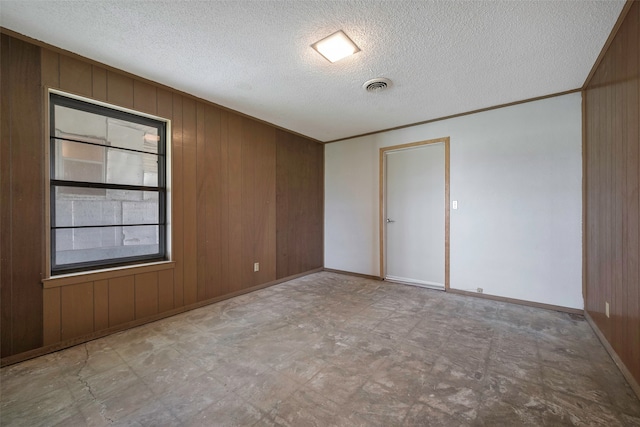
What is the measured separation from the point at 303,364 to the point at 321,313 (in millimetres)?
959

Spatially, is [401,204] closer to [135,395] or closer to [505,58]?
[505,58]

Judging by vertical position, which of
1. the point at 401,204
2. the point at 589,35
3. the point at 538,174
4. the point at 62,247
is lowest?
the point at 62,247

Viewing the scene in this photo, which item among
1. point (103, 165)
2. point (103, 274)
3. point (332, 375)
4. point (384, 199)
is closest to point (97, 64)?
point (103, 165)

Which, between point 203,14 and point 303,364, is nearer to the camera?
point 203,14

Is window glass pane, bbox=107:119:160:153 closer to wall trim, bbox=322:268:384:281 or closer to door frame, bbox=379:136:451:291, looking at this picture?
door frame, bbox=379:136:451:291

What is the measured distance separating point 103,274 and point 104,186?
0.81m

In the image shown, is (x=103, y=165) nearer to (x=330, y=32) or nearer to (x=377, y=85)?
(x=330, y=32)

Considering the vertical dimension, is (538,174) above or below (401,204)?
above

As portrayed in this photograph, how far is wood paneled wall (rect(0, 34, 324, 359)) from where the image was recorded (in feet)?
6.25

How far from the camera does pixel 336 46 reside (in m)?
2.02

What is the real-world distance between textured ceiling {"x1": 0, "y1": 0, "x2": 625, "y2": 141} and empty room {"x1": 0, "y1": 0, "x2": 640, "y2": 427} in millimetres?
18

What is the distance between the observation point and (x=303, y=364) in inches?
73.9

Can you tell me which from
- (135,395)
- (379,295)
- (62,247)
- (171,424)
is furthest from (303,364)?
(62,247)

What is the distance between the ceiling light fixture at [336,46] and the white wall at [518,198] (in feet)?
6.99
